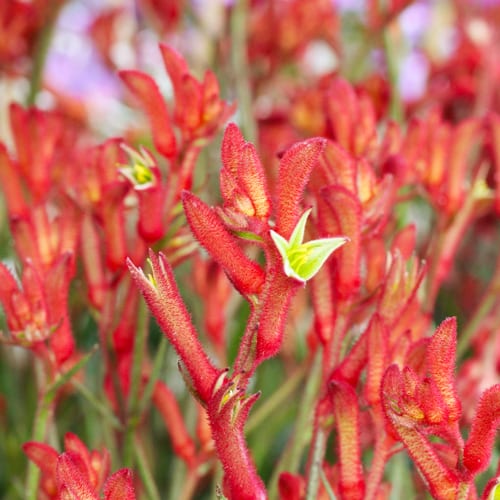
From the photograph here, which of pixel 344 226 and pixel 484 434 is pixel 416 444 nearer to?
pixel 484 434

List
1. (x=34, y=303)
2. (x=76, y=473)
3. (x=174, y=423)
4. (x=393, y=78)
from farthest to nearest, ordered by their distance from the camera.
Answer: (x=393, y=78), (x=174, y=423), (x=34, y=303), (x=76, y=473)

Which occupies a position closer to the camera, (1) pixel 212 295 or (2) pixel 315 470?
(2) pixel 315 470

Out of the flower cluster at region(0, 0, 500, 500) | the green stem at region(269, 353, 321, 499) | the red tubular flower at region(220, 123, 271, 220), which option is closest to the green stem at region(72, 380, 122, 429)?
the flower cluster at region(0, 0, 500, 500)

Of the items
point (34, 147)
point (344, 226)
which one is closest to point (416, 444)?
point (344, 226)

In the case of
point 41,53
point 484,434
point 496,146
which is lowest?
point 484,434

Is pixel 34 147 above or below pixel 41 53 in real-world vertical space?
below

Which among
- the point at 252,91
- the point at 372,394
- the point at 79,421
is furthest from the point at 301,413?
the point at 252,91

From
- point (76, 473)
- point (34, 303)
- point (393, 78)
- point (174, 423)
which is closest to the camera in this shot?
point (76, 473)

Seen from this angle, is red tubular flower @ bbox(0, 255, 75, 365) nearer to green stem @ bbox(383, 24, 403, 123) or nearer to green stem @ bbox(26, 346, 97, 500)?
green stem @ bbox(26, 346, 97, 500)
